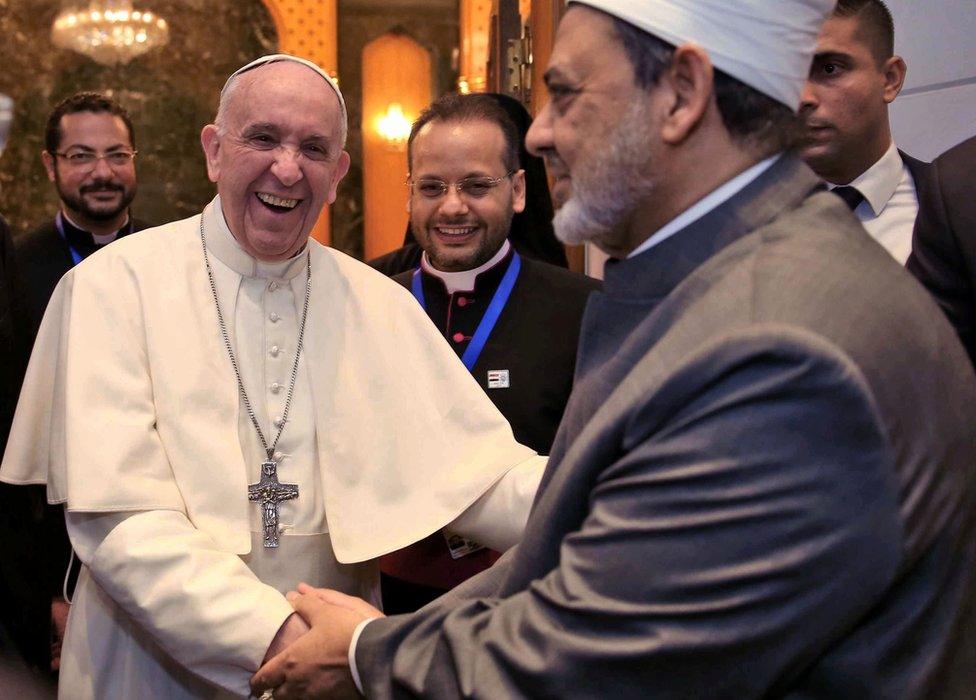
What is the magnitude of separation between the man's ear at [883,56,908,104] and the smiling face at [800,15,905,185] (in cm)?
5

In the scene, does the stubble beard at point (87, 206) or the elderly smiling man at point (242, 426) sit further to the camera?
the stubble beard at point (87, 206)

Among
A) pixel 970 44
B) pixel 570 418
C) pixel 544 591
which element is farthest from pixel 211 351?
pixel 970 44

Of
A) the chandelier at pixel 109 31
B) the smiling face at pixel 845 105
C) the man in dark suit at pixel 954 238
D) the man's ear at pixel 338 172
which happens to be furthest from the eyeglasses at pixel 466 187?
the chandelier at pixel 109 31

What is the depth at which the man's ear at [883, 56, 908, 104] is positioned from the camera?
3.15 metres

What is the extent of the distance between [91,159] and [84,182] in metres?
0.11

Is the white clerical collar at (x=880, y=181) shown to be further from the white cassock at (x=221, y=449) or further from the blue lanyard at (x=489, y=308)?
the white cassock at (x=221, y=449)

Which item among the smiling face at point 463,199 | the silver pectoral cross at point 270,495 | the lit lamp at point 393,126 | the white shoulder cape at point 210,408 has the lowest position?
the silver pectoral cross at point 270,495

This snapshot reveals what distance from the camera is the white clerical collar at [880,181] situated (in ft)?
9.98

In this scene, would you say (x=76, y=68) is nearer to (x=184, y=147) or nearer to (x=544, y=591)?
(x=184, y=147)

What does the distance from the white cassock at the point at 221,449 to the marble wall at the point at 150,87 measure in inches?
284

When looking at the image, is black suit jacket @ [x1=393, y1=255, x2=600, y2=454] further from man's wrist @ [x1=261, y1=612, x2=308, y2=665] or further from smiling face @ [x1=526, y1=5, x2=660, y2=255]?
smiling face @ [x1=526, y1=5, x2=660, y2=255]

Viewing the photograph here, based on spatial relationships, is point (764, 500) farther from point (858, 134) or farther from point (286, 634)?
point (858, 134)

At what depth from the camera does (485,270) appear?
3.49m

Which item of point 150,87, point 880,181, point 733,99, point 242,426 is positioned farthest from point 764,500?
point 150,87
